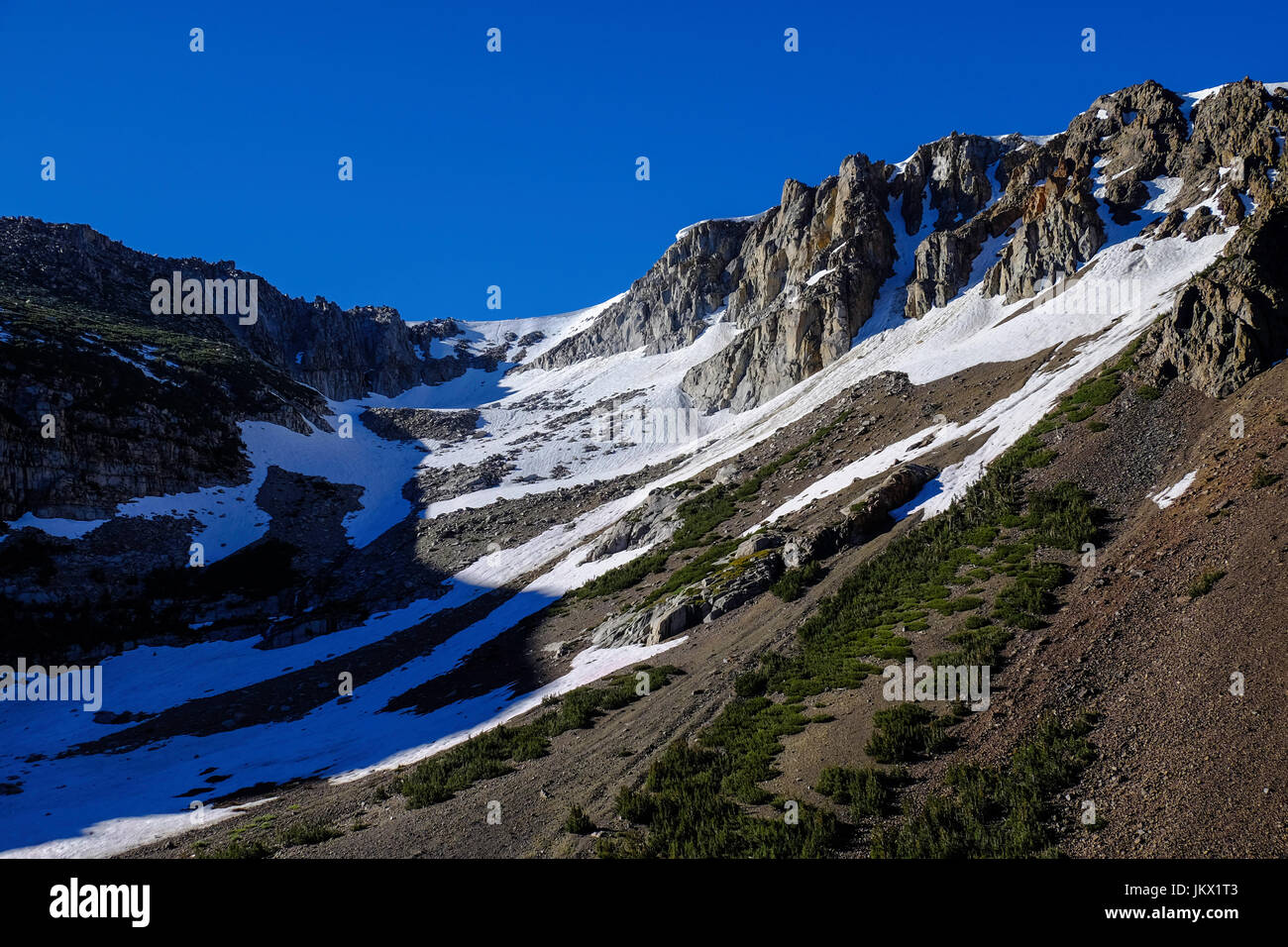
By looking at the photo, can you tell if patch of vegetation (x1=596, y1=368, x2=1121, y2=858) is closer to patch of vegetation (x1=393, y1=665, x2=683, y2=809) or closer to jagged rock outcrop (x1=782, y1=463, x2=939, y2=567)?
jagged rock outcrop (x1=782, y1=463, x2=939, y2=567)

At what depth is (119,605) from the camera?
53688mm

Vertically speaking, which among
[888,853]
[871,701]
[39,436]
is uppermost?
[39,436]

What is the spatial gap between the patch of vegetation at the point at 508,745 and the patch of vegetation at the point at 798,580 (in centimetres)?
583

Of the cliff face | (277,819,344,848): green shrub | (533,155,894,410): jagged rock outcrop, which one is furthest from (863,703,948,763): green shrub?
(533,155,894,410): jagged rock outcrop

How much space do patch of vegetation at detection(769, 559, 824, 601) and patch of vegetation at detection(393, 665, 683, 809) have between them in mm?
5834

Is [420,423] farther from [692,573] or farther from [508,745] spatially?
[508,745]

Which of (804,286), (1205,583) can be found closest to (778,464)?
(1205,583)

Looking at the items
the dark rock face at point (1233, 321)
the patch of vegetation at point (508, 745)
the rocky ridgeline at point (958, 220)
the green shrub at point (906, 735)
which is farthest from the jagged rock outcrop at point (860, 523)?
the green shrub at point (906, 735)

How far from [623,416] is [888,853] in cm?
9380

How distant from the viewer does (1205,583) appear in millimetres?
16938

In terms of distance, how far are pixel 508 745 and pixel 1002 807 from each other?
1663 centimetres

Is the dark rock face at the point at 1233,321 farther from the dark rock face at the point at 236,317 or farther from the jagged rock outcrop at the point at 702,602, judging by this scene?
the dark rock face at the point at 236,317
